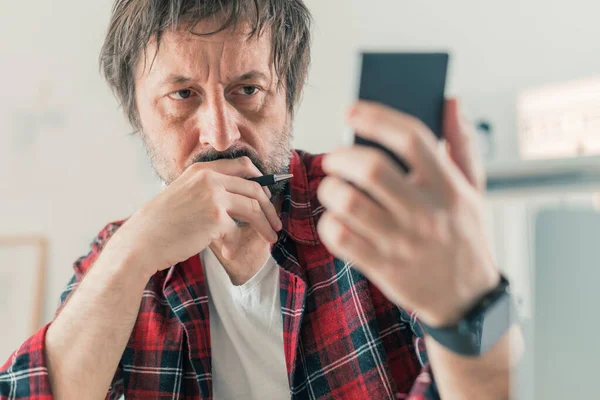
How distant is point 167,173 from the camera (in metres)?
1.08

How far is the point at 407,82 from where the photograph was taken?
1.49ft

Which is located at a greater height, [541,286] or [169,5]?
[169,5]

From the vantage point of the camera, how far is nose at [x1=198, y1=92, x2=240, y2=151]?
3.17 feet

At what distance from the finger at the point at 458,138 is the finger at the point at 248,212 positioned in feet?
1.60

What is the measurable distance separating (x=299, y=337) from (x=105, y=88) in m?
1.40

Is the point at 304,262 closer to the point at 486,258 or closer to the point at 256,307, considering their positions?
the point at 256,307

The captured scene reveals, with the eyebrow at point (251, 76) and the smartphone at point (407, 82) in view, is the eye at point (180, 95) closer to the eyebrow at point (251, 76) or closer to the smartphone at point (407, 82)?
the eyebrow at point (251, 76)

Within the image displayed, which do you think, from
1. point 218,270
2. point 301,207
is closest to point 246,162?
point 301,207

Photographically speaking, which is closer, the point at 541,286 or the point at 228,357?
the point at 541,286

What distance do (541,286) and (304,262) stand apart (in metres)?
0.68

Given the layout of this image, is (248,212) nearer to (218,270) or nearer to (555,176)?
(218,270)

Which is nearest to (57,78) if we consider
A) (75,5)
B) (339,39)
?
(75,5)

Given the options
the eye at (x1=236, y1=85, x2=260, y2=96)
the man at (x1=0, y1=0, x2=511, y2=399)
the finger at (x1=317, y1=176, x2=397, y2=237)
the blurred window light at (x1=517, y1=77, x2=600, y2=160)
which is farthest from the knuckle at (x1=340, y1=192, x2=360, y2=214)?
the blurred window light at (x1=517, y1=77, x2=600, y2=160)

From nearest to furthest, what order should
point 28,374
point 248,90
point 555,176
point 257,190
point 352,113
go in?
point 555,176 → point 352,113 → point 28,374 → point 257,190 → point 248,90
